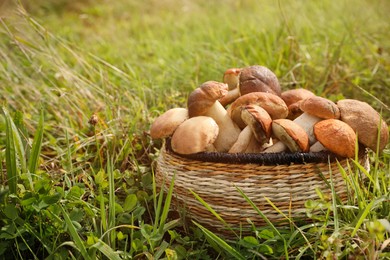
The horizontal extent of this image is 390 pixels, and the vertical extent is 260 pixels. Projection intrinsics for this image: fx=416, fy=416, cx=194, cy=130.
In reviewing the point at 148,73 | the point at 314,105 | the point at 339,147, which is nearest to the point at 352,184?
the point at 339,147

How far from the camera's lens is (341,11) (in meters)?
4.54

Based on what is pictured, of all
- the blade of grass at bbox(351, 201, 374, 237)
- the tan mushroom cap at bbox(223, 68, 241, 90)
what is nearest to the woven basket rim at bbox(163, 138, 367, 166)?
the blade of grass at bbox(351, 201, 374, 237)

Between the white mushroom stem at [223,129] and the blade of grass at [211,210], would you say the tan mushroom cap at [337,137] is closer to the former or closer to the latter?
the white mushroom stem at [223,129]

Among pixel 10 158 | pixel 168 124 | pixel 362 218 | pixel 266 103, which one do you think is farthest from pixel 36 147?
pixel 362 218

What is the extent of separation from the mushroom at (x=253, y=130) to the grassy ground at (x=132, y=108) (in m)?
0.34

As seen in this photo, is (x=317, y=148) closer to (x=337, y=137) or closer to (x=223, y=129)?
(x=337, y=137)

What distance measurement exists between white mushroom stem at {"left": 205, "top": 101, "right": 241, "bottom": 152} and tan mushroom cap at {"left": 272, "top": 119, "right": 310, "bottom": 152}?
181 mm

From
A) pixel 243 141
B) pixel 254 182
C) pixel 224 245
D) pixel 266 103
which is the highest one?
pixel 266 103

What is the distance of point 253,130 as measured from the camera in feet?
5.10

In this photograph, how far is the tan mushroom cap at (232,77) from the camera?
6.42ft

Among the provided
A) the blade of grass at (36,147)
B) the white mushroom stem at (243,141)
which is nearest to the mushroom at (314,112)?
the white mushroom stem at (243,141)

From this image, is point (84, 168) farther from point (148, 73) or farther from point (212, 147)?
point (148, 73)

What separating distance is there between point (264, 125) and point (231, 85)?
512 millimetres

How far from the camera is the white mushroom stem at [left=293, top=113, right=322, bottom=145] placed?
1.64 meters
